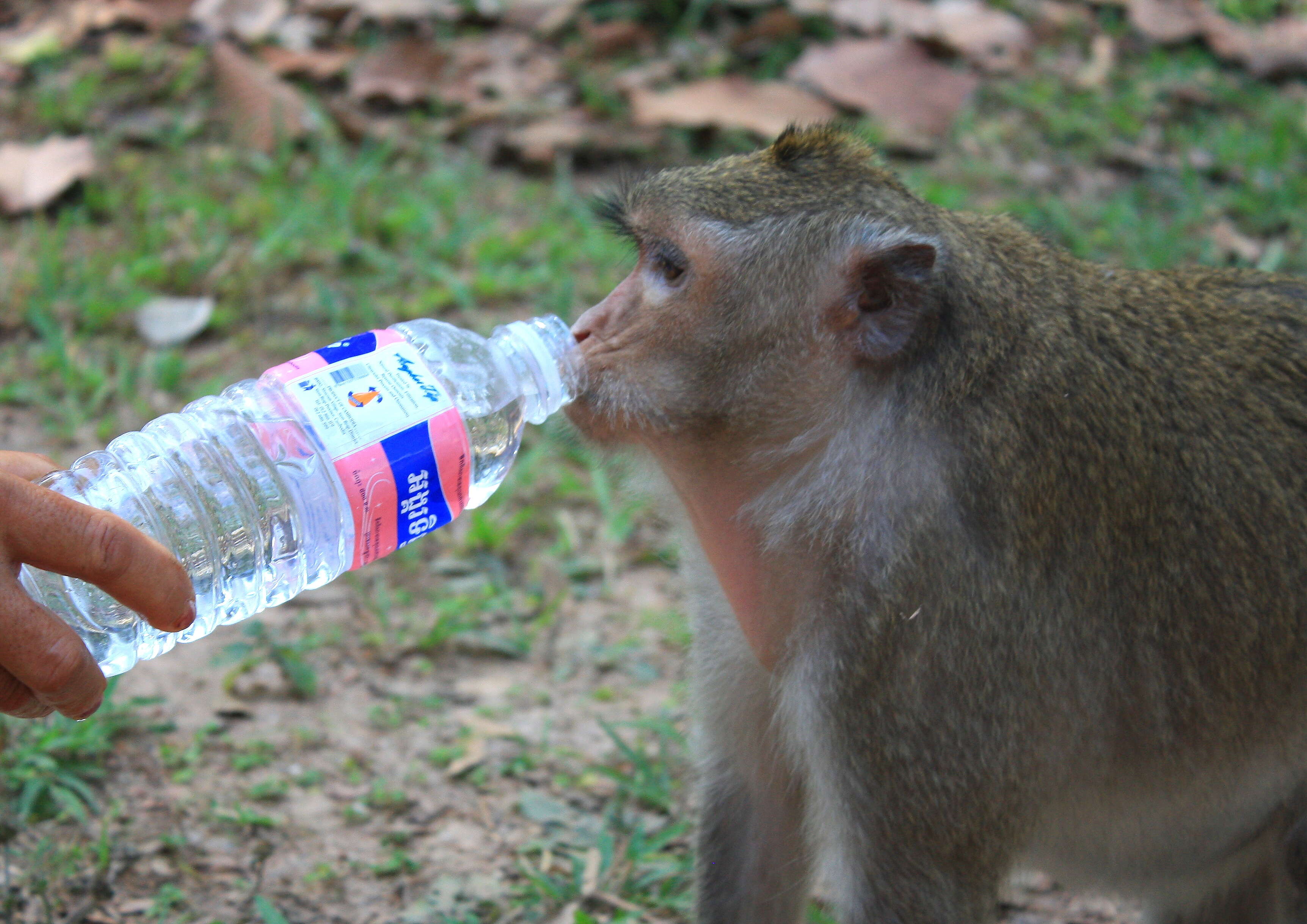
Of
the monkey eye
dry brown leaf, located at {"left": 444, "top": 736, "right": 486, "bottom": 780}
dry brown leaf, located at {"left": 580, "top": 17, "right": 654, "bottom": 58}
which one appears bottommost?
dry brown leaf, located at {"left": 444, "top": 736, "right": 486, "bottom": 780}

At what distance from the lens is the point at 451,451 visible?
248 centimetres

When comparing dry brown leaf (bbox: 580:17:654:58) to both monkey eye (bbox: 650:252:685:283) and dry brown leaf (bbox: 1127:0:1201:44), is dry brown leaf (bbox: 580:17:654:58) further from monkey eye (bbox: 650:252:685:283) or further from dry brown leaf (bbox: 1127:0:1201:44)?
monkey eye (bbox: 650:252:685:283)

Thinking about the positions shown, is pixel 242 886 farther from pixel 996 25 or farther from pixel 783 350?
pixel 996 25

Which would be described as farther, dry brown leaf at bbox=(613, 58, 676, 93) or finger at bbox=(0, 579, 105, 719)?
dry brown leaf at bbox=(613, 58, 676, 93)

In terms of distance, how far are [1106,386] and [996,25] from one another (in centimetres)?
477

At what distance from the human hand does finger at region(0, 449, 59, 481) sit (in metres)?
0.28

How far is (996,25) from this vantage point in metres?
6.75

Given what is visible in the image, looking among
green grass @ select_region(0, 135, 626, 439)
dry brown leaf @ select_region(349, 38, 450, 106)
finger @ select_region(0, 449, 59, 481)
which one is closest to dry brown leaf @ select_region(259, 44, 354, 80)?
dry brown leaf @ select_region(349, 38, 450, 106)

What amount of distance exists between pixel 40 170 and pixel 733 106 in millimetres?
2818

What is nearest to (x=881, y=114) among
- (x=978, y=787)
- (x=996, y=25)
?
(x=996, y=25)

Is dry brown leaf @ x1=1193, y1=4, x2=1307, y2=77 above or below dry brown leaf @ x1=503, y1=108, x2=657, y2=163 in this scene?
above

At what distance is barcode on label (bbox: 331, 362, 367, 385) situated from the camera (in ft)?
7.95

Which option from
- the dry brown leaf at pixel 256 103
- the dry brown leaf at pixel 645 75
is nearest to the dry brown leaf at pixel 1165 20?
the dry brown leaf at pixel 645 75

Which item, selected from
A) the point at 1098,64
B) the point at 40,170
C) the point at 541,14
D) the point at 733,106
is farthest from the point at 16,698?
the point at 1098,64
